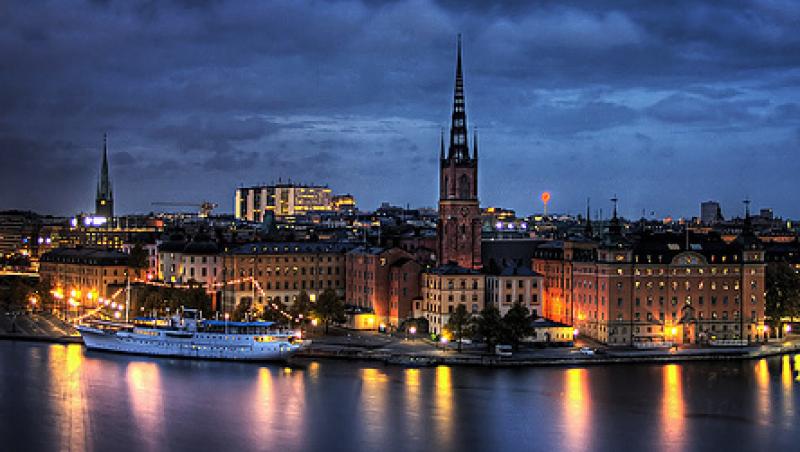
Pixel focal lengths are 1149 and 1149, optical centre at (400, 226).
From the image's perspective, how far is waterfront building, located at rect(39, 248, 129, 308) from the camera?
6875 cm

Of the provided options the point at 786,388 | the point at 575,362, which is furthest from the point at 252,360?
the point at 786,388

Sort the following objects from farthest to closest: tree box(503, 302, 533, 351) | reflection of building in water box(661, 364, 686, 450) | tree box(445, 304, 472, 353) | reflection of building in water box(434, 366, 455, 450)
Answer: tree box(445, 304, 472, 353)
tree box(503, 302, 533, 351)
reflection of building in water box(434, 366, 455, 450)
reflection of building in water box(661, 364, 686, 450)

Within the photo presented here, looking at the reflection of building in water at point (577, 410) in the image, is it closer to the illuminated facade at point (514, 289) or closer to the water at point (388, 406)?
the water at point (388, 406)

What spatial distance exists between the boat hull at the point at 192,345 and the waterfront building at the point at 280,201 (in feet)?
363

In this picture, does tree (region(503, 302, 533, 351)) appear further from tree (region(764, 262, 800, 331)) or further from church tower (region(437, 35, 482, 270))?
tree (region(764, 262, 800, 331))

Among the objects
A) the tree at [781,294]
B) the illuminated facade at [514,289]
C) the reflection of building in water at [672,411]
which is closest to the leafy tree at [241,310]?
the illuminated facade at [514,289]

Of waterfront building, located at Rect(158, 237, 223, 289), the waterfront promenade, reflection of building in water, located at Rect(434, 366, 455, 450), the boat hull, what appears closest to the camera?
reflection of building in water, located at Rect(434, 366, 455, 450)

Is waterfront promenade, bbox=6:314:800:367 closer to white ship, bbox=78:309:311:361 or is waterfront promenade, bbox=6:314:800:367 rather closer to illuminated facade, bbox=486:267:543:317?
white ship, bbox=78:309:311:361

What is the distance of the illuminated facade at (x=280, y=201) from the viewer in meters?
167

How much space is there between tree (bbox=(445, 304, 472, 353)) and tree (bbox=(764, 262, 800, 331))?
1481 cm

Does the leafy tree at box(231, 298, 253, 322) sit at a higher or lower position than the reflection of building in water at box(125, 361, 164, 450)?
higher

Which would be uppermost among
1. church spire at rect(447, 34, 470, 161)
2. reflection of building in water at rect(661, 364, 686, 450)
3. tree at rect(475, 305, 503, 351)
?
church spire at rect(447, 34, 470, 161)

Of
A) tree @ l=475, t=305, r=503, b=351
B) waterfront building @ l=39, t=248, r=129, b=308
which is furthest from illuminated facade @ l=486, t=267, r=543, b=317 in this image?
waterfront building @ l=39, t=248, r=129, b=308

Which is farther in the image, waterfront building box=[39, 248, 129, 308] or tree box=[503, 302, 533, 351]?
waterfront building box=[39, 248, 129, 308]
